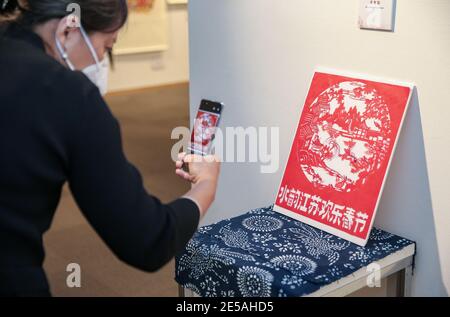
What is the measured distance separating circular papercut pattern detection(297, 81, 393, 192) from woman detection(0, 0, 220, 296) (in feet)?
2.10

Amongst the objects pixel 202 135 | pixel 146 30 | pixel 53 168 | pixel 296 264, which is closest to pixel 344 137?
pixel 296 264

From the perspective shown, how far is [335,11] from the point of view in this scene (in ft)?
5.51

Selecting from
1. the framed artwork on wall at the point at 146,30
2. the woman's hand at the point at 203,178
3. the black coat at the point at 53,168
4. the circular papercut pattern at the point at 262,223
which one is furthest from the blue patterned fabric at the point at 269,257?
the framed artwork on wall at the point at 146,30

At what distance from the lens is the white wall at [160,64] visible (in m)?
6.24

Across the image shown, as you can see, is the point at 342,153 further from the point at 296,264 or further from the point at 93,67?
the point at 93,67

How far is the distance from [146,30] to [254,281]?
16.8 ft

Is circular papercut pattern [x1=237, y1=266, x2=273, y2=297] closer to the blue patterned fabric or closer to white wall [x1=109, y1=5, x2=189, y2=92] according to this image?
the blue patterned fabric

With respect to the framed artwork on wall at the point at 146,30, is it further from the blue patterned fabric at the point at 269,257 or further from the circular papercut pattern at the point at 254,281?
the circular papercut pattern at the point at 254,281

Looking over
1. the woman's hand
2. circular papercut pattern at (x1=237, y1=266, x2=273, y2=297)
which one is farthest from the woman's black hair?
circular papercut pattern at (x1=237, y1=266, x2=273, y2=297)

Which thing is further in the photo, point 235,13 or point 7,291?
point 235,13

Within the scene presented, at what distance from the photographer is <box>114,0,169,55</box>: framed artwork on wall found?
6098 mm

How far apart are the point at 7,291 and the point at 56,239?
6.91 ft

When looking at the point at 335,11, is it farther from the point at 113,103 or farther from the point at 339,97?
the point at 113,103

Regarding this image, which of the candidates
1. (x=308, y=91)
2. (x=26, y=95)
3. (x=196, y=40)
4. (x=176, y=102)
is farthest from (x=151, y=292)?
(x=176, y=102)
